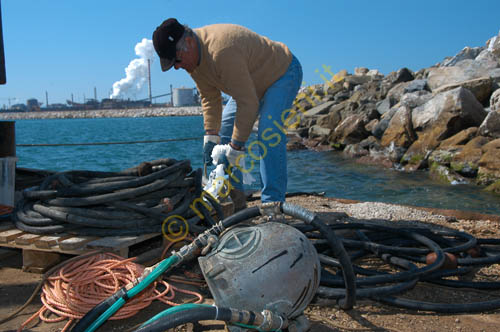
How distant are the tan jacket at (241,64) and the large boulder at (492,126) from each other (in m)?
8.80

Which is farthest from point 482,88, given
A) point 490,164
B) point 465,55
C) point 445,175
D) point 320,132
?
point 465,55

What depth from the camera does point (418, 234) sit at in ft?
9.51

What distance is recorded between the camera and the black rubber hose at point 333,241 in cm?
168

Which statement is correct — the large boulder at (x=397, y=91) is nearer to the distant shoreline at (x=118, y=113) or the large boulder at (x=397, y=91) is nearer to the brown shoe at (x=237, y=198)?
the brown shoe at (x=237, y=198)

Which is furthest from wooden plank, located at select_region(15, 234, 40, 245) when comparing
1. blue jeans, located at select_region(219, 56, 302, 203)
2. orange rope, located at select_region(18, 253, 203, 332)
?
blue jeans, located at select_region(219, 56, 302, 203)

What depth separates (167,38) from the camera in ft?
9.62

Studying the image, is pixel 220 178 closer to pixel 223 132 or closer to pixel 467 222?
pixel 223 132

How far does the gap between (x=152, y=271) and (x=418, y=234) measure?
1935mm

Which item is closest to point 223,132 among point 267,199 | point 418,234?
point 267,199

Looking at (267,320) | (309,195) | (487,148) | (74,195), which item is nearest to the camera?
(267,320)

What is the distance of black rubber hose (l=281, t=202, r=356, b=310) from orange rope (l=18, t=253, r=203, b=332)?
2.74 feet

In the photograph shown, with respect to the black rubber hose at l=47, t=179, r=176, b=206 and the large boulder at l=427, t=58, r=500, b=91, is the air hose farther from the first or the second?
the large boulder at l=427, t=58, r=500, b=91

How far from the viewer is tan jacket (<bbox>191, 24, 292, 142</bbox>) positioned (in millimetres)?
3080

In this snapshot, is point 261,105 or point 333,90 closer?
point 261,105
